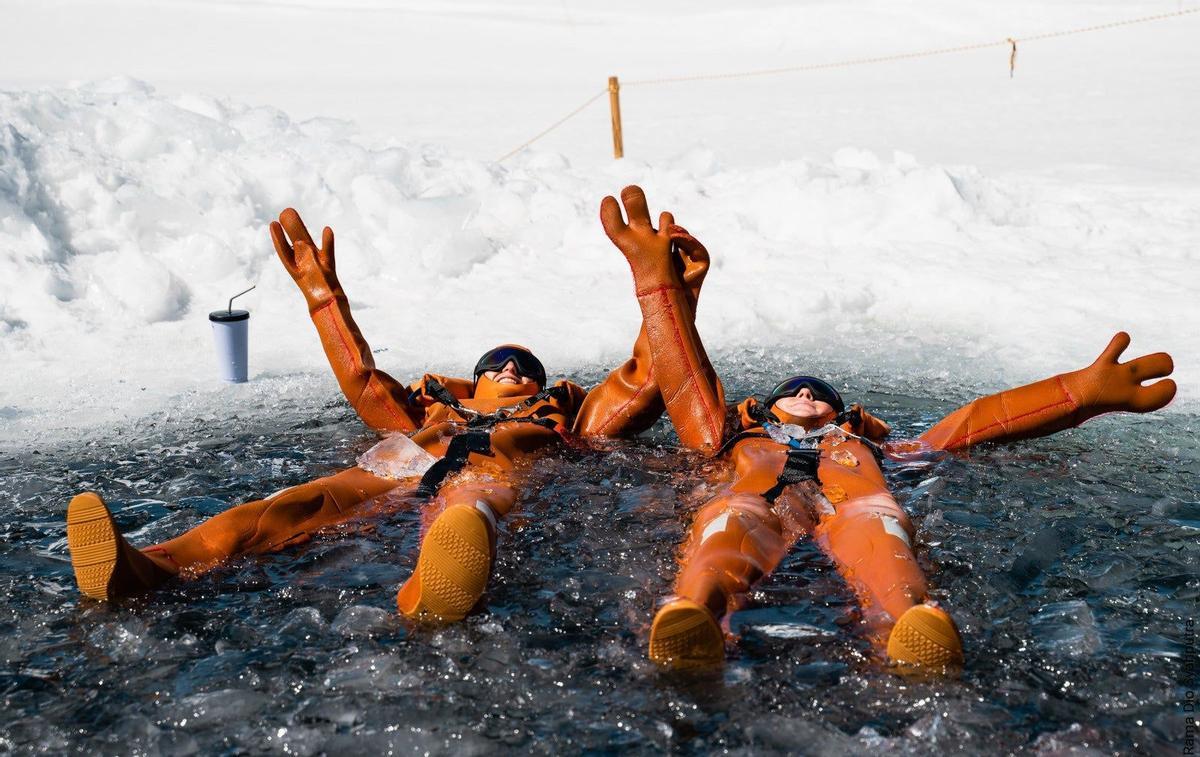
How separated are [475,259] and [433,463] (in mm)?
4658

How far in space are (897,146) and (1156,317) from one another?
356 inches

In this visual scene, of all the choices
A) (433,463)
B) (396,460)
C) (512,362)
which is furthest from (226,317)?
(433,463)

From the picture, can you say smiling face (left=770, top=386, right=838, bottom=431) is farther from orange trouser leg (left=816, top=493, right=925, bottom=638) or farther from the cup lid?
the cup lid

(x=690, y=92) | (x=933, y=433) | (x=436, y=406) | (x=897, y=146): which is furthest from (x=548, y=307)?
(x=690, y=92)

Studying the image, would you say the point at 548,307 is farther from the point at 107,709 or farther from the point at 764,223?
the point at 107,709

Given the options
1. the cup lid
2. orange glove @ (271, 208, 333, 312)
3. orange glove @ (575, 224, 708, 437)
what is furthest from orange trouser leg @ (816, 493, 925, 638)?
the cup lid

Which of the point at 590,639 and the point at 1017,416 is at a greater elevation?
the point at 1017,416

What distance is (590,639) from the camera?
3658 mm

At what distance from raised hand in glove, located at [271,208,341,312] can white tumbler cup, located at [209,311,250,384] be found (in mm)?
825

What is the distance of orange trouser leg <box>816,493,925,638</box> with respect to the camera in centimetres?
367

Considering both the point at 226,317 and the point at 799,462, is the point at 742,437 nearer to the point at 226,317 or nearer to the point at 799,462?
the point at 799,462

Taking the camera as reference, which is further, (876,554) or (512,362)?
(512,362)

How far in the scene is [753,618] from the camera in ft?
12.6

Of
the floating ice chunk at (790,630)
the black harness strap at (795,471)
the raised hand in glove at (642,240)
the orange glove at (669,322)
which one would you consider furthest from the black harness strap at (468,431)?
the floating ice chunk at (790,630)
